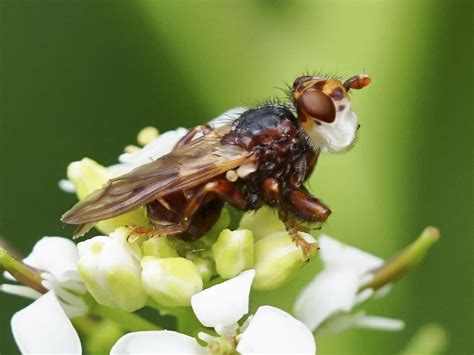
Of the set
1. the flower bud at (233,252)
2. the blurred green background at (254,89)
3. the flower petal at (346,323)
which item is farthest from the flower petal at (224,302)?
the blurred green background at (254,89)

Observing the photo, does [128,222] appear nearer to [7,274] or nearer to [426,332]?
[7,274]

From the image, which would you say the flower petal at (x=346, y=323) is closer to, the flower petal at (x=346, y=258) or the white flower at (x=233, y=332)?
the flower petal at (x=346, y=258)

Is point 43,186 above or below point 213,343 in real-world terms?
above

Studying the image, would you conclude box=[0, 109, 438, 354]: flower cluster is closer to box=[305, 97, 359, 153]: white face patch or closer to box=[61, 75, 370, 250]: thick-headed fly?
box=[61, 75, 370, 250]: thick-headed fly

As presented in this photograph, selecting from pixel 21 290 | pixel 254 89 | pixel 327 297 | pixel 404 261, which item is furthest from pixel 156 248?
pixel 254 89

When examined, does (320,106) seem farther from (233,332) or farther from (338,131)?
(233,332)

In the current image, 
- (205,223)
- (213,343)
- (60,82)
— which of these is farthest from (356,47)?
(213,343)
